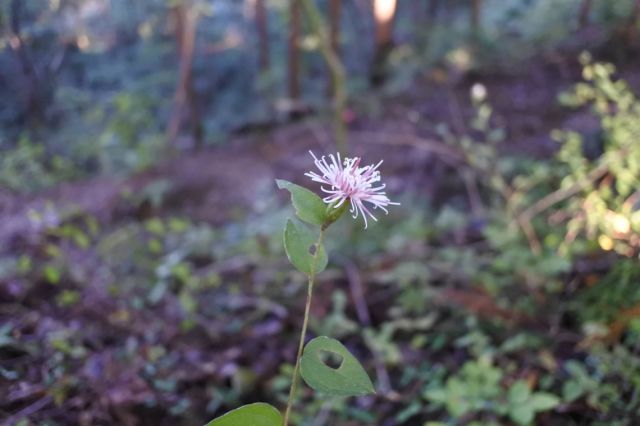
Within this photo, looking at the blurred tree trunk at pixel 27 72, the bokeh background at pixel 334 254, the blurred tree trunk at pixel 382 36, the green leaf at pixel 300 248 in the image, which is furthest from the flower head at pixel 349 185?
the blurred tree trunk at pixel 382 36

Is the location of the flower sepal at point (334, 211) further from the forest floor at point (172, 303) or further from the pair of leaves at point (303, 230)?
the forest floor at point (172, 303)

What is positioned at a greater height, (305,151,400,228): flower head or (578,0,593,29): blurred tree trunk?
(578,0,593,29): blurred tree trunk

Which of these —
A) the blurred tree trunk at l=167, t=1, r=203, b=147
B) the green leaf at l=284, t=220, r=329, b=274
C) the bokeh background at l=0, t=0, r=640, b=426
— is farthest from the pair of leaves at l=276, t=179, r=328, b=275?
the blurred tree trunk at l=167, t=1, r=203, b=147

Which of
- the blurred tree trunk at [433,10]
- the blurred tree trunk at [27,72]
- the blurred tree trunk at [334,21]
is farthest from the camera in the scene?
the blurred tree trunk at [433,10]

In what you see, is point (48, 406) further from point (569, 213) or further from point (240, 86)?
point (240, 86)

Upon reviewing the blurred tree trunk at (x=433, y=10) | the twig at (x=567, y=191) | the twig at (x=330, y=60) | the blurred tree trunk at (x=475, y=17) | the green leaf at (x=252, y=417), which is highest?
the blurred tree trunk at (x=433, y=10)

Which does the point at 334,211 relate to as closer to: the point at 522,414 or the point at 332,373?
the point at 332,373

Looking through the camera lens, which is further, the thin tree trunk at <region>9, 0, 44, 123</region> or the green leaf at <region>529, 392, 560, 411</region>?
the thin tree trunk at <region>9, 0, 44, 123</region>

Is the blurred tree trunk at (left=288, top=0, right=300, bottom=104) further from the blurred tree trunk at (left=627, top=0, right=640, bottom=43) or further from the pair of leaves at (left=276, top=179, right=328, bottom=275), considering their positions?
the pair of leaves at (left=276, top=179, right=328, bottom=275)
